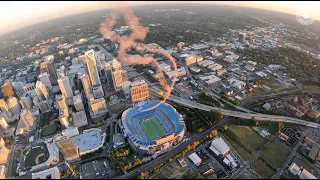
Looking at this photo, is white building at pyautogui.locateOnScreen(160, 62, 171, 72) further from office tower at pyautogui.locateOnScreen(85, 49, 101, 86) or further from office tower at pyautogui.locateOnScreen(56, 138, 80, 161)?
office tower at pyautogui.locateOnScreen(56, 138, 80, 161)

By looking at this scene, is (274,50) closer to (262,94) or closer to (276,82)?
(276,82)

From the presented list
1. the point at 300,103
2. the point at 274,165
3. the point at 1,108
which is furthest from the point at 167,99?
the point at 1,108

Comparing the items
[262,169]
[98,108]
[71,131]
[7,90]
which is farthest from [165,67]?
[7,90]

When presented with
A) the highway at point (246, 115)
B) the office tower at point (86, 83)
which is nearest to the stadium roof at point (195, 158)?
the highway at point (246, 115)

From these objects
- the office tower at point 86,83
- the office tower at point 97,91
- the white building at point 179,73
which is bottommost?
the white building at point 179,73

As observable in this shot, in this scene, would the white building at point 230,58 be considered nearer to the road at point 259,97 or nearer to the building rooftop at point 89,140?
the road at point 259,97

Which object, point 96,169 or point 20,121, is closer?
point 96,169
